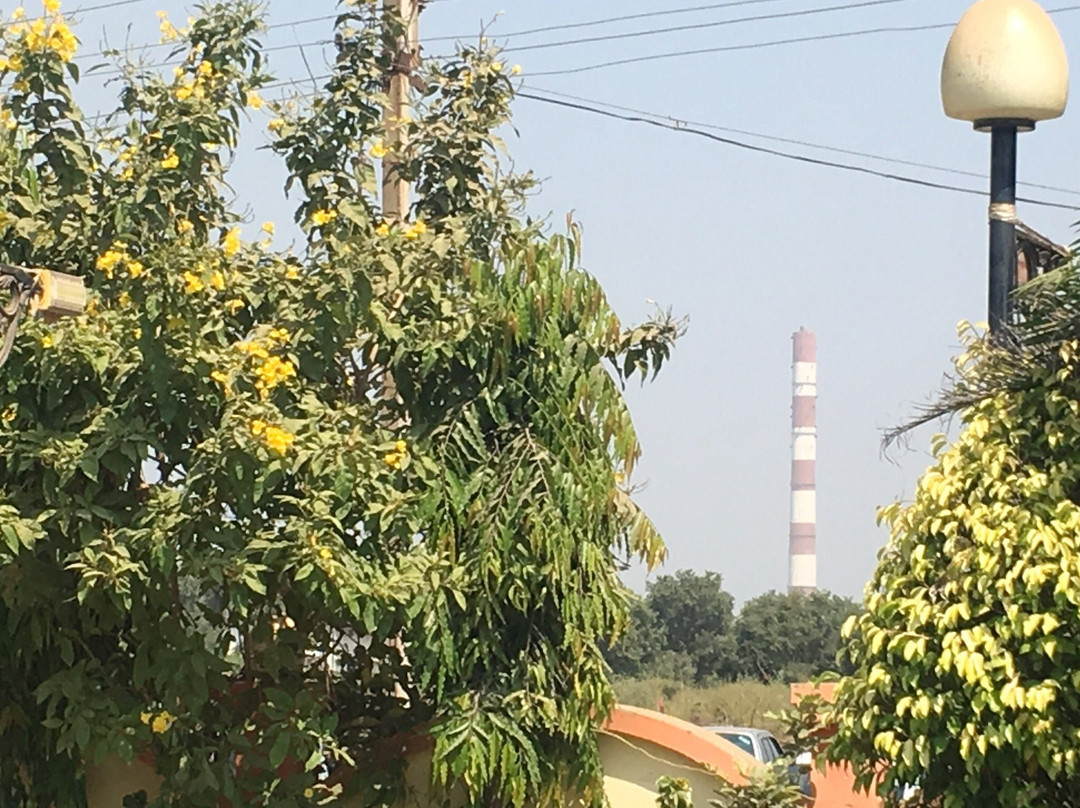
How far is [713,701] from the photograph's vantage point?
42.4 meters

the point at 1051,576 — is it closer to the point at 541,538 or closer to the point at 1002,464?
the point at 1002,464

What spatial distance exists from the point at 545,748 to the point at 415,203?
3163 millimetres

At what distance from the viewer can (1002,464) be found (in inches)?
271

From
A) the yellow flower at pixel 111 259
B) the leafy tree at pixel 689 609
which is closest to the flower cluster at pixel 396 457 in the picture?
the yellow flower at pixel 111 259

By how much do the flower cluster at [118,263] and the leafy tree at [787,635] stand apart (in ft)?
157

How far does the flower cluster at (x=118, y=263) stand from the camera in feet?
27.1

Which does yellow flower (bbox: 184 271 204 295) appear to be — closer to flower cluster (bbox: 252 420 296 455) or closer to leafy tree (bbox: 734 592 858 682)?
flower cluster (bbox: 252 420 296 455)

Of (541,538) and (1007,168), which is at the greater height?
(1007,168)

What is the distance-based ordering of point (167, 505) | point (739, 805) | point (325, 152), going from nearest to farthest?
point (167, 505)
point (739, 805)
point (325, 152)

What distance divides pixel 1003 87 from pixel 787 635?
169 ft

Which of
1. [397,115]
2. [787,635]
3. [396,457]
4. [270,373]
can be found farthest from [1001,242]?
[787,635]

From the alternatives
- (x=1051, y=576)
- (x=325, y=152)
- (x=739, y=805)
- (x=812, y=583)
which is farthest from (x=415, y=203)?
(x=812, y=583)

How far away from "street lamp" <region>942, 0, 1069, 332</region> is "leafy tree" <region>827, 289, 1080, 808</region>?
0.77 feet

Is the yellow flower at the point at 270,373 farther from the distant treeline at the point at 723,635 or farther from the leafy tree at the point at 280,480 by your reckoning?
the distant treeline at the point at 723,635
